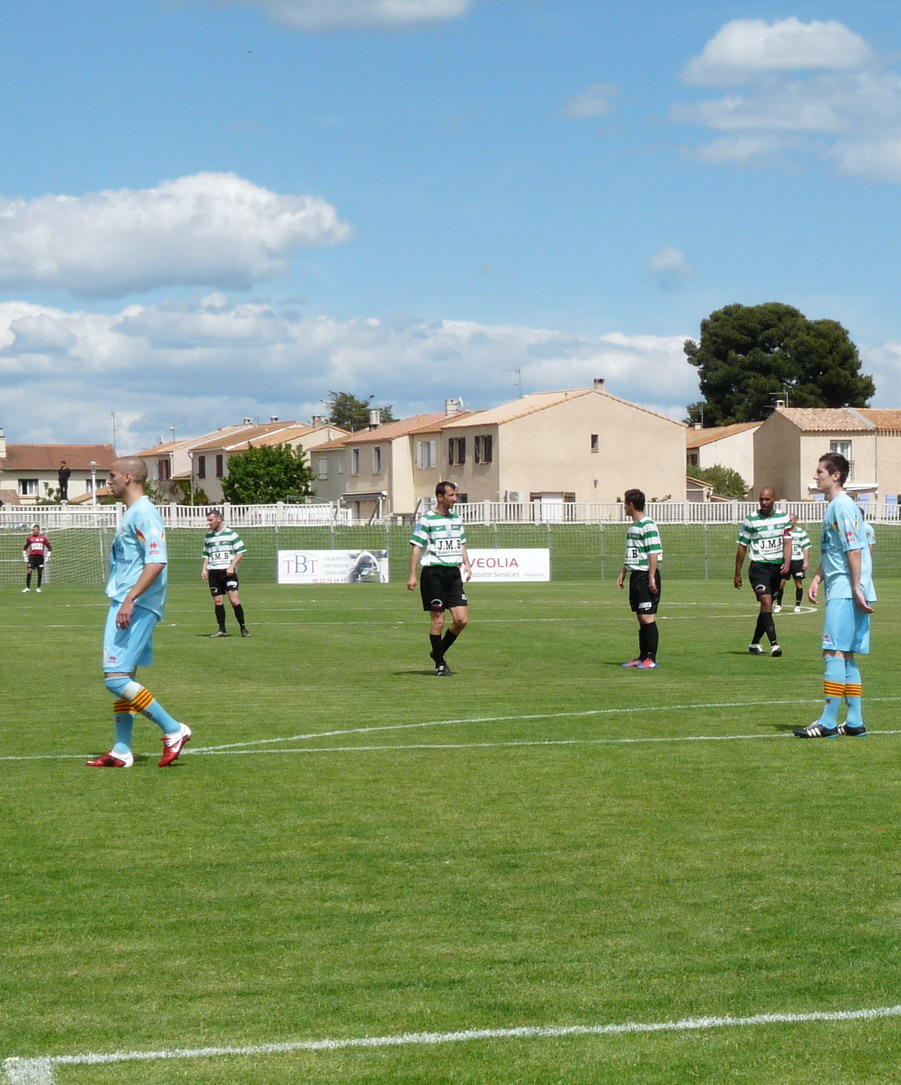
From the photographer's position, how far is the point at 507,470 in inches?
3017

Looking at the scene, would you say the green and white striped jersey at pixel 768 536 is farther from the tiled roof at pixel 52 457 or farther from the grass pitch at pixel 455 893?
the tiled roof at pixel 52 457

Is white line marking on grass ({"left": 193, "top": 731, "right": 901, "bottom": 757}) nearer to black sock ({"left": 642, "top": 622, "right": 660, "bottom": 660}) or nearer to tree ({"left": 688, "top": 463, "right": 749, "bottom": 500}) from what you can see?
black sock ({"left": 642, "top": 622, "right": 660, "bottom": 660})

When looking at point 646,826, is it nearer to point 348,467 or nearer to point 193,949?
point 193,949

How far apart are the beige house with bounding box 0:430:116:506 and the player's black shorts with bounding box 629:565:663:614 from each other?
331 ft

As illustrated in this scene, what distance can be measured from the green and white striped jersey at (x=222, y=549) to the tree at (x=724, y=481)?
67950 millimetres

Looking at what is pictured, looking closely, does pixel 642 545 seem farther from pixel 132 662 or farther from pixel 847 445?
pixel 847 445

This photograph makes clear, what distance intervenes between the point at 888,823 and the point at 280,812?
3.38 meters

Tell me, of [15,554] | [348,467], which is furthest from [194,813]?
[348,467]

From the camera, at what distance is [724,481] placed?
89.2 metres

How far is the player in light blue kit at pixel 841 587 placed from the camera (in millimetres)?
10789

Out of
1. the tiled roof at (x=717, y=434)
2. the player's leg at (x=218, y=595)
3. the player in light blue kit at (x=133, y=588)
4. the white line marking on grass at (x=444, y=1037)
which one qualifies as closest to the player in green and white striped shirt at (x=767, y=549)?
the player's leg at (x=218, y=595)

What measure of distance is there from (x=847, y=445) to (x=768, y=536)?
6475 cm

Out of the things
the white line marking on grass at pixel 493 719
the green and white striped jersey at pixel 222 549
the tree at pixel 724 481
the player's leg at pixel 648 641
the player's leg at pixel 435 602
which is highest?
the tree at pixel 724 481

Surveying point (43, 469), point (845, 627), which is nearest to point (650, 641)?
point (845, 627)
